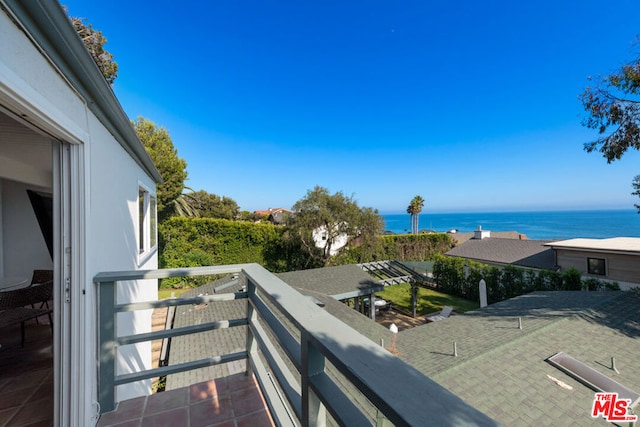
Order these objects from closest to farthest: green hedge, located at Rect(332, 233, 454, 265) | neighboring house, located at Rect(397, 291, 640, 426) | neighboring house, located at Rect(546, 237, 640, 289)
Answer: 1. neighboring house, located at Rect(397, 291, 640, 426)
2. neighboring house, located at Rect(546, 237, 640, 289)
3. green hedge, located at Rect(332, 233, 454, 265)

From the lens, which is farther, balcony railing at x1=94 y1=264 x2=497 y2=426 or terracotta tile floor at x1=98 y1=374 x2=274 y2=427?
terracotta tile floor at x1=98 y1=374 x2=274 y2=427

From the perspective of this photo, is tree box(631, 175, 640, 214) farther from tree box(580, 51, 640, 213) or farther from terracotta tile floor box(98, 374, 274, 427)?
terracotta tile floor box(98, 374, 274, 427)

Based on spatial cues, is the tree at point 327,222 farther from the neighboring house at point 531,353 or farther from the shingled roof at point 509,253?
the shingled roof at point 509,253

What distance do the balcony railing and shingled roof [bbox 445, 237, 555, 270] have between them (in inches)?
763

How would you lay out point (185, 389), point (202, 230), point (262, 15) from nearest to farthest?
1. point (185, 389)
2. point (262, 15)
3. point (202, 230)

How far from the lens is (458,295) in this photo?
16.1 meters

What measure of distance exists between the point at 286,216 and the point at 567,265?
1625 cm

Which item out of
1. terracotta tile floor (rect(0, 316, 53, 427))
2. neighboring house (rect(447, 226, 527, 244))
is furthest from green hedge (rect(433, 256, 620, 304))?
terracotta tile floor (rect(0, 316, 53, 427))

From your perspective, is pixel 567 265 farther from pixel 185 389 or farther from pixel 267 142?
pixel 267 142

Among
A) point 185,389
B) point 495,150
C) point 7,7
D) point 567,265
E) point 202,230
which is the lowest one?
point 567,265

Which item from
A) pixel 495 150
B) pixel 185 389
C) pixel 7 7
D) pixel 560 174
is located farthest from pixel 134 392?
pixel 560 174

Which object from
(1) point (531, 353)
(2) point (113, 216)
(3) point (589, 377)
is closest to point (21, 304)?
(2) point (113, 216)

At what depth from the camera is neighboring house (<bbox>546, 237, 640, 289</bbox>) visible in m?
12.2

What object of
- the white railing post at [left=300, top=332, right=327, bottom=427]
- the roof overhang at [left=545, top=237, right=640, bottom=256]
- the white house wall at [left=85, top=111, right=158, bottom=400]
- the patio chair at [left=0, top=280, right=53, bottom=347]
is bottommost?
the roof overhang at [left=545, top=237, right=640, bottom=256]
